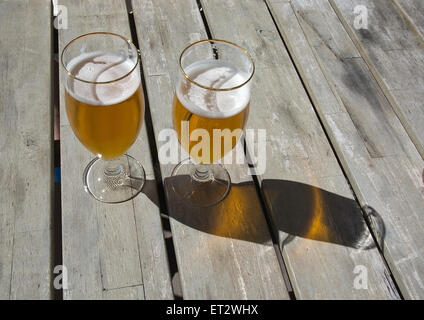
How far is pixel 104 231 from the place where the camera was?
32.8 inches

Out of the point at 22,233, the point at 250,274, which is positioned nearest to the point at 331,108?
the point at 250,274

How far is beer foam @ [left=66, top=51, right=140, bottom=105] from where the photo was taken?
0.73 metres

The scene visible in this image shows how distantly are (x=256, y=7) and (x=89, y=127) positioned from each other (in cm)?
74

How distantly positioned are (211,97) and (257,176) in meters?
0.26

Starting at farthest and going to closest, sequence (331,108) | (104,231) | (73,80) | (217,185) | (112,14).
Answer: (112,14)
(331,108)
(217,185)
(104,231)
(73,80)

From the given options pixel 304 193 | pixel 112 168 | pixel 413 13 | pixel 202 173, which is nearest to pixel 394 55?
pixel 413 13

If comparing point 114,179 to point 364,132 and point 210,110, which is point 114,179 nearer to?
point 210,110

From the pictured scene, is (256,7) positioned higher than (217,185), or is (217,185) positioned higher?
(256,7)

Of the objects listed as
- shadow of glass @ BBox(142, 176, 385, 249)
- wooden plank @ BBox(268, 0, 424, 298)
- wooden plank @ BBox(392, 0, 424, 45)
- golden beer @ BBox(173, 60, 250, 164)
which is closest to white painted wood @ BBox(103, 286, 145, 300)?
shadow of glass @ BBox(142, 176, 385, 249)

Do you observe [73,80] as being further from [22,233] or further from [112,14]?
[112,14]

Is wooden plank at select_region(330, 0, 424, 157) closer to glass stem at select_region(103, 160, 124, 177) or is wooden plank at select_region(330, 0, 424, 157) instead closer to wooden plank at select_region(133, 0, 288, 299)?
wooden plank at select_region(133, 0, 288, 299)

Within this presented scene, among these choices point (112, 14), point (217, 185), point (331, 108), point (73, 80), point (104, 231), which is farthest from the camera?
point (112, 14)

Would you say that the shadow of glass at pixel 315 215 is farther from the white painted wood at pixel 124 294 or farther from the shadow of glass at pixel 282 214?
the white painted wood at pixel 124 294

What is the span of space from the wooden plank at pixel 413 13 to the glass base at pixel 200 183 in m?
0.73
